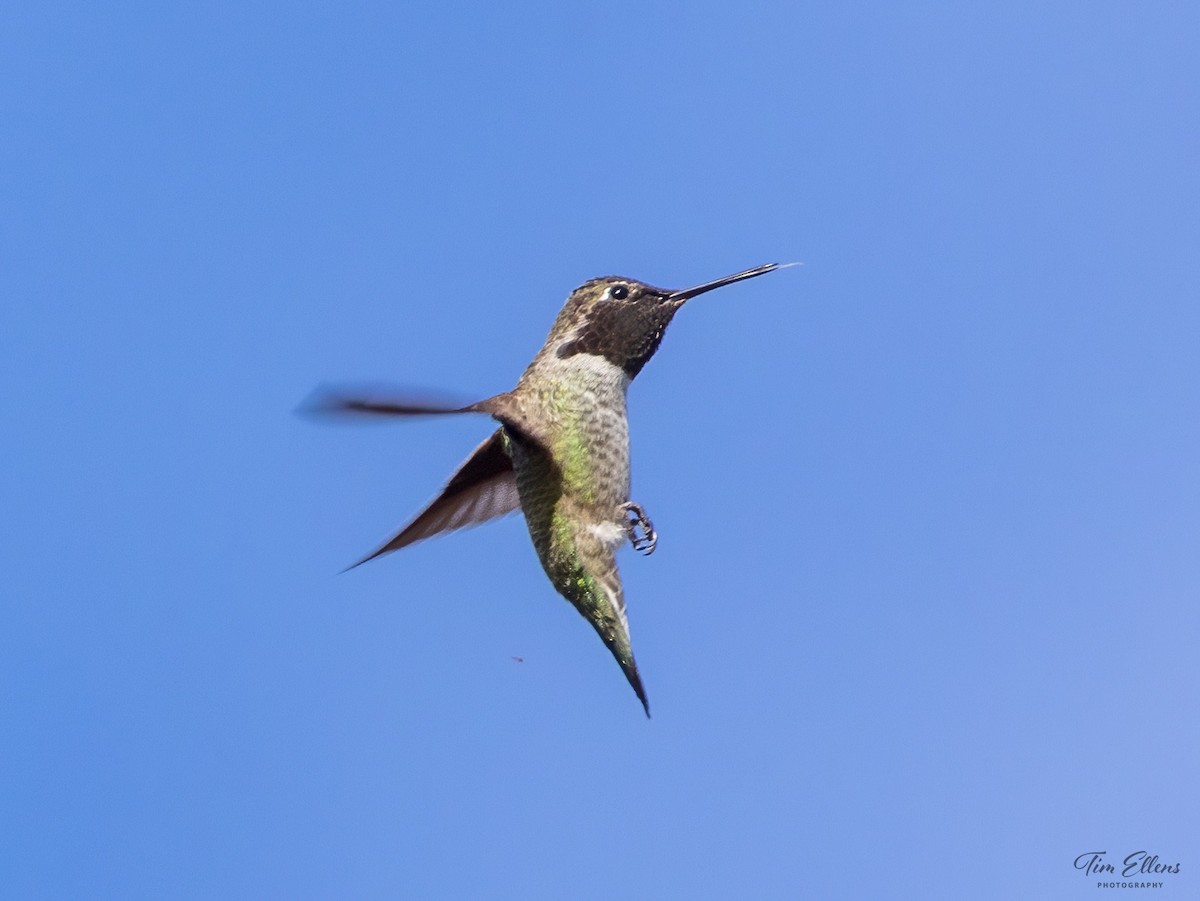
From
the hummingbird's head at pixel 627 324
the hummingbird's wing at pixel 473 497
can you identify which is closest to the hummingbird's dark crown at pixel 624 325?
the hummingbird's head at pixel 627 324

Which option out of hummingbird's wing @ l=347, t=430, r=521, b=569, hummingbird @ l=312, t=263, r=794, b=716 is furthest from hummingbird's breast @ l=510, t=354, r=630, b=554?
hummingbird's wing @ l=347, t=430, r=521, b=569

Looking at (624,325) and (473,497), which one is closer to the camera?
(624,325)

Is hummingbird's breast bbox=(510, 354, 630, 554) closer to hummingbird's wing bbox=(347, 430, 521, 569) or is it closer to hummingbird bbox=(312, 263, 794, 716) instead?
hummingbird bbox=(312, 263, 794, 716)

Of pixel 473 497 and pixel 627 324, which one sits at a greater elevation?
pixel 627 324

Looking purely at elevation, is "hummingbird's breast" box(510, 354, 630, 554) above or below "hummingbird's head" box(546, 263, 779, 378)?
below

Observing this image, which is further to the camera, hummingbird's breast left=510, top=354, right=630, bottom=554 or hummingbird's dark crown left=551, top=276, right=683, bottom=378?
hummingbird's dark crown left=551, top=276, right=683, bottom=378

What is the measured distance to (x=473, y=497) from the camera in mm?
6602

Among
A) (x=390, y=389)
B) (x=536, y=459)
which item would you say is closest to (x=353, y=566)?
(x=536, y=459)

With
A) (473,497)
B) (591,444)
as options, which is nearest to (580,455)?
(591,444)

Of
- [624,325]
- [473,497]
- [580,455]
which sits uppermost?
[624,325]

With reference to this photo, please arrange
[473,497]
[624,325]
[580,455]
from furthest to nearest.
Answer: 1. [473,497]
2. [624,325]
3. [580,455]

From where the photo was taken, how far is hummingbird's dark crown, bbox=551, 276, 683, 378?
587 cm

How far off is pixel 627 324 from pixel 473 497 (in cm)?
126

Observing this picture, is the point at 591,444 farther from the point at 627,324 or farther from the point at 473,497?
the point at 473,497
